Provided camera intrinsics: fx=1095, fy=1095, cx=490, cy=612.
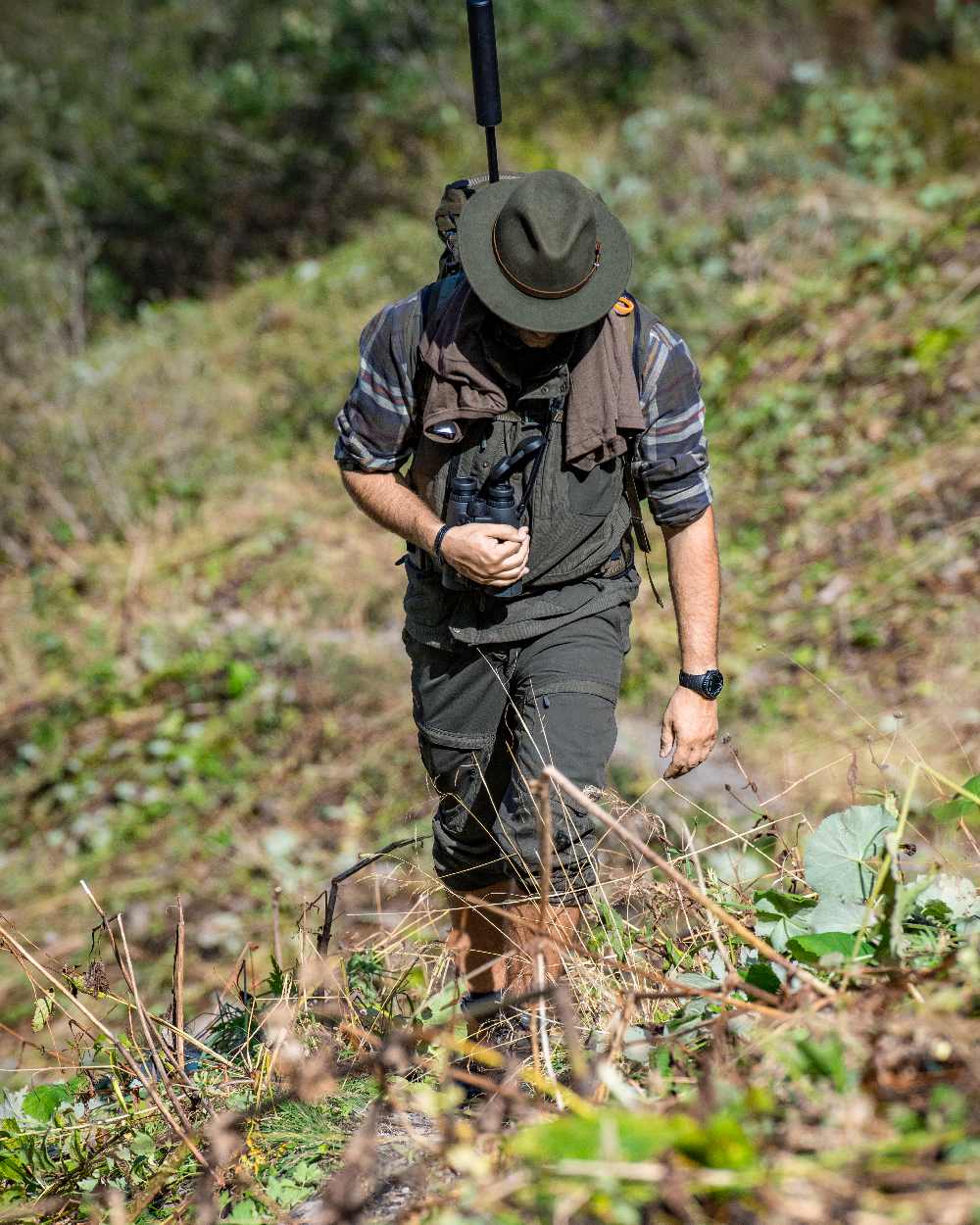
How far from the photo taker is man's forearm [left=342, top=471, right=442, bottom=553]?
2.82 metres

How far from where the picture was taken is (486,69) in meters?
3.02

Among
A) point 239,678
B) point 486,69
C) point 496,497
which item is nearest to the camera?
point 496,497

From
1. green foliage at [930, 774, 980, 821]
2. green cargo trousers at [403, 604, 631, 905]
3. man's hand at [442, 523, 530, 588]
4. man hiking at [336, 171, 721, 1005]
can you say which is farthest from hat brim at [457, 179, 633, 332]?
green foliage at [930, 774, 980, 821]

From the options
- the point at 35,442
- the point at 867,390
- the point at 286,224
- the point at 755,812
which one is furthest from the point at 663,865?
the point at 286,224

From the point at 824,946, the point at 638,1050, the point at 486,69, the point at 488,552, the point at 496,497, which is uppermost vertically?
the point at 486,69

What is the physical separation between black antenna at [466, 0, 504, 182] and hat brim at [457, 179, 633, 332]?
393mm

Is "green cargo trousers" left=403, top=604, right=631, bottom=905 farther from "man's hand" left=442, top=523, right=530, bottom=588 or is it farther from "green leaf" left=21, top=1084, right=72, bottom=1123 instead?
"green leaf" left=21, top=1084, right=72, bottom=1123

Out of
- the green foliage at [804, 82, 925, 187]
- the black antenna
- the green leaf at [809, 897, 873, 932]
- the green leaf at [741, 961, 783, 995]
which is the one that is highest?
the green foliage at [804, 82, 925, 187]

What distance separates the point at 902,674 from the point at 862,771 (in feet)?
3.14

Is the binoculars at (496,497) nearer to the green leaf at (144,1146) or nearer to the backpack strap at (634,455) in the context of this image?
the backpack strap at (634,455)

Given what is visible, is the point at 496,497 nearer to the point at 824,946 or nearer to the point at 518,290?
the point at 518,290

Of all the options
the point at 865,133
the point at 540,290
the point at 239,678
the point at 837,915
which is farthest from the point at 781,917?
the point at 865,133

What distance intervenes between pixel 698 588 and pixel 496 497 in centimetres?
62

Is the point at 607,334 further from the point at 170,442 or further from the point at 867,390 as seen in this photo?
the point at 170,442
